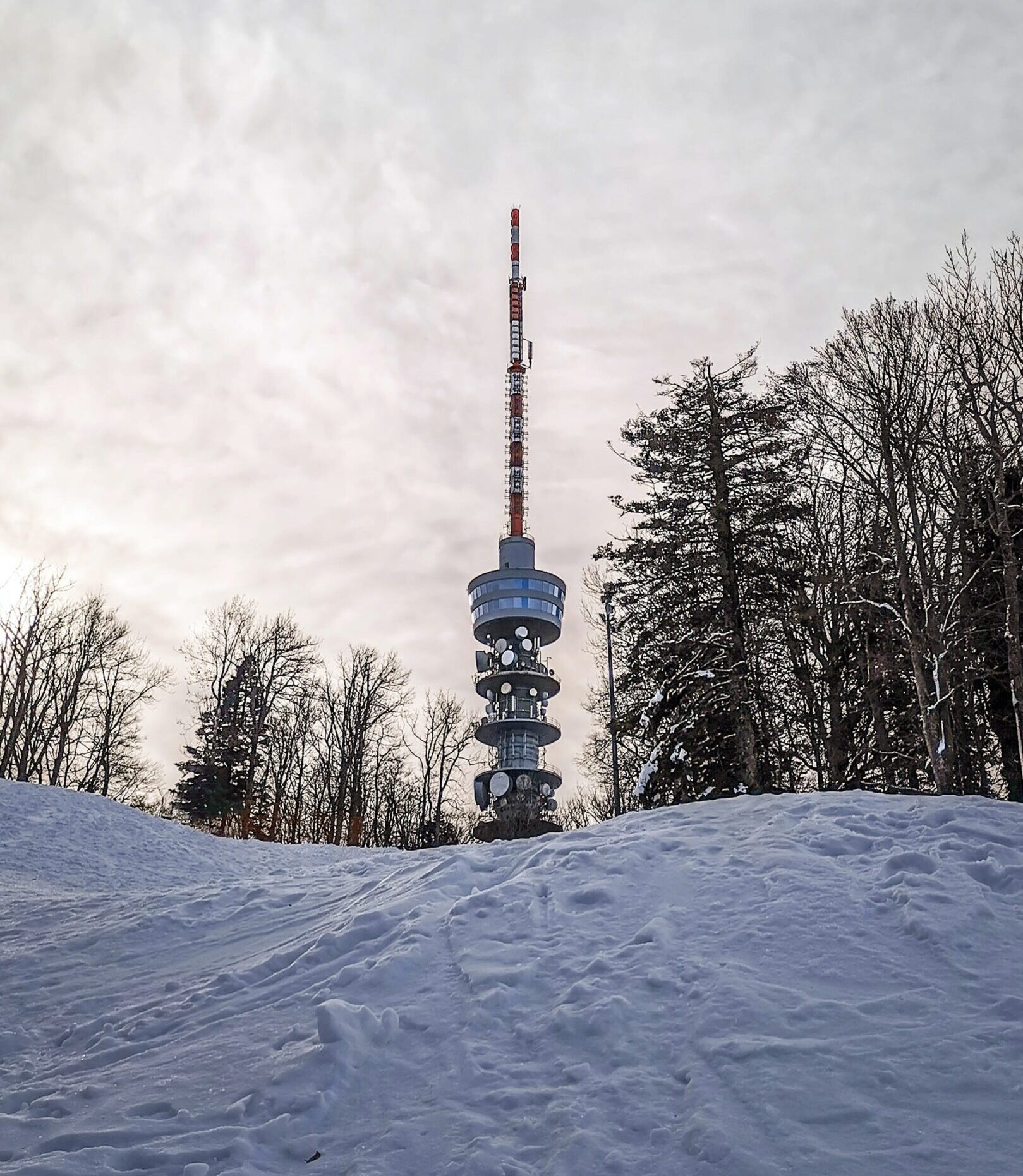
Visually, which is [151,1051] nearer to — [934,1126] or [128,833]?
[934,1126]

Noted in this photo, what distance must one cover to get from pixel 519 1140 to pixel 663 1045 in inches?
41.7

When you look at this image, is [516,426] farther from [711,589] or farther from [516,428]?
[711,589]

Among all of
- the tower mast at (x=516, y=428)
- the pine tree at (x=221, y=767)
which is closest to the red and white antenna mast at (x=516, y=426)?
the tower mast at (x=516, y=428)

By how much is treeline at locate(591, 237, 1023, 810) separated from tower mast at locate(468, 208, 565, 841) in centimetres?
2826

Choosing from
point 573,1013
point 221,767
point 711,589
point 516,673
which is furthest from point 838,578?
point 516,673

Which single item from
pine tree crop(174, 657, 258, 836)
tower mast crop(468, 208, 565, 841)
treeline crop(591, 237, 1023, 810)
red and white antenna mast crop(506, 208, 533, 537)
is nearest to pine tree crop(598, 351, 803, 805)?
treeline crop(591, 237, 1023, 810)

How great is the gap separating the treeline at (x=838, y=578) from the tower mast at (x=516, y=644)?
2826 cm

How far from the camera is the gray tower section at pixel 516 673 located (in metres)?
51.6

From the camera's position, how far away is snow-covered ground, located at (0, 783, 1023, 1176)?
400 cm

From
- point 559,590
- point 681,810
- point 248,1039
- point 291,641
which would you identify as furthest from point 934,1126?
point 559,590

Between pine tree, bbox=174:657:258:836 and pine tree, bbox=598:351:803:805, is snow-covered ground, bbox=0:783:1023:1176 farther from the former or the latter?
pine tree, bbox=174:657:258:836

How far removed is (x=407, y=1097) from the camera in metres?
4.53

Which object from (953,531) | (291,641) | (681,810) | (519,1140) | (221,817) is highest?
(291,641)

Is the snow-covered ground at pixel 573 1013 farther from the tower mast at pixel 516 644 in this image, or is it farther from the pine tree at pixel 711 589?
the tower mast at pixel 516 644
